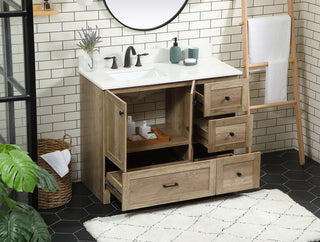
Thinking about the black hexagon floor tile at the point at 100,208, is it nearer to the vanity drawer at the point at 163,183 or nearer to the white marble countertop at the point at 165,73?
the vanity drawer at the point at 163,183

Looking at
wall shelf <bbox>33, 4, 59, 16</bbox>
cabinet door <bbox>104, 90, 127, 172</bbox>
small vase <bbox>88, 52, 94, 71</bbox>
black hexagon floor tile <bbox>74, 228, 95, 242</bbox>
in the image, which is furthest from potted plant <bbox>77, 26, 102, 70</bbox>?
black hexagon floor tile <bbox>74, 228, 95, 242</bbox>

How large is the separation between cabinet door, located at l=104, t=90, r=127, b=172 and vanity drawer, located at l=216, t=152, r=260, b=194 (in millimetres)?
733

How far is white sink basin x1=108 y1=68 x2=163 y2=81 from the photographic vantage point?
5094mm

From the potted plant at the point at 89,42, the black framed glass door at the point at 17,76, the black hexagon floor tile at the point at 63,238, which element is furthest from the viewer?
the potted plant at the point at 89,42

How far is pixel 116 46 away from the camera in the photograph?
5195 millimetres

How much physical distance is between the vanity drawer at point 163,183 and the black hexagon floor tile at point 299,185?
79 cm

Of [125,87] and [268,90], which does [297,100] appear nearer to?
[268,90]

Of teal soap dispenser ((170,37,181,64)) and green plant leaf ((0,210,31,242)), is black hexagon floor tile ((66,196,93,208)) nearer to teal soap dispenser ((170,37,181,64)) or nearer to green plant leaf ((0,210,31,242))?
green plant leaf ((0,210,31,242))

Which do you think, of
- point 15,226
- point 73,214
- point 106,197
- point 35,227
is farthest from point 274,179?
point 15,226

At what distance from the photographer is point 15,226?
3.83m

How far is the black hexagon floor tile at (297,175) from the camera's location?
216 inches

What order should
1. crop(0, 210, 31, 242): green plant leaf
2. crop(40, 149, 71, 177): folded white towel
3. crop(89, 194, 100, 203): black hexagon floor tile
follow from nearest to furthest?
crop(0, 210, 31, 242): green plant leaf, crop(40, 149, 71, 177): folded white towel, crop(89, 194, 100, 203): black hexagon floor tile

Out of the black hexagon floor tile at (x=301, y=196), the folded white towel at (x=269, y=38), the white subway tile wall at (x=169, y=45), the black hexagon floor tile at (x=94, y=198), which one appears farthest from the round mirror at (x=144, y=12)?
the black hexagon floor tile at (x=301, y=196)

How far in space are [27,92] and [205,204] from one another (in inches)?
62.3
